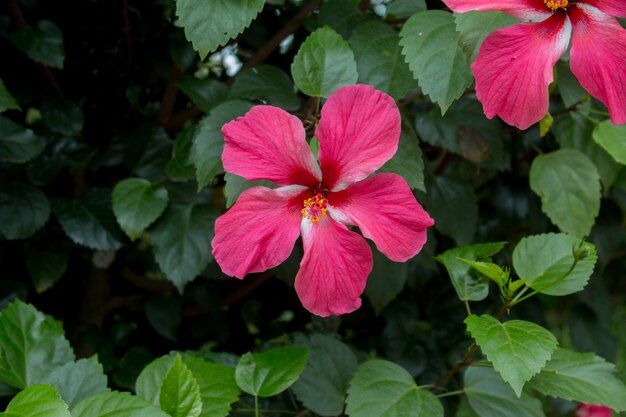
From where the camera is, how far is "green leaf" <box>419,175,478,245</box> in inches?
51.1

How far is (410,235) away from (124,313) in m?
0.88

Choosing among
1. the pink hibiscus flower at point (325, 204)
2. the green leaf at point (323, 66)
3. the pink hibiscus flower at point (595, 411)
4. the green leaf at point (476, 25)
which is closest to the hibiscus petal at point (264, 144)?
the pink hibiscus flower at point (325, 204)

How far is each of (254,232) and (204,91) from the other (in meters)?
0.46

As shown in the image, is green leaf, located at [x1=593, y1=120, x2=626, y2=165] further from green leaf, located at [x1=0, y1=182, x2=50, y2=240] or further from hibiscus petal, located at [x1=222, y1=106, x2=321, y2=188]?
green leaf, located at [x1=0, y1=182, x2=50, y2=240]

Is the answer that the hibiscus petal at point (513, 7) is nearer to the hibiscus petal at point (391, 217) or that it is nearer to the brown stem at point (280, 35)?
the hibiscus petal at point (391, 217)

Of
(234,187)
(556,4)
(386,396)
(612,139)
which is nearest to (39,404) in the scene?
(234,187)

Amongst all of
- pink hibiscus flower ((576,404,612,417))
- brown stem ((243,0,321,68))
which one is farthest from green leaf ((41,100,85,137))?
pink hibiscus flower ((576,404,612,417))

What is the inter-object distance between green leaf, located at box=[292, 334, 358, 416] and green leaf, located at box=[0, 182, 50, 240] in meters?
0.49

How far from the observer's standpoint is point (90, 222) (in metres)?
1.22

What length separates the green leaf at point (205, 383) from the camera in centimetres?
94

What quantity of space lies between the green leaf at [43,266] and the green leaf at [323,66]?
58cm

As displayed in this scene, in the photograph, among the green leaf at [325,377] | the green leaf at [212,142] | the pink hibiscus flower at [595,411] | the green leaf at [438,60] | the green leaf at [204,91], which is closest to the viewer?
the green leaf at [438,60]

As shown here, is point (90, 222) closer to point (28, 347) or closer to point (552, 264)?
point (28, 347)

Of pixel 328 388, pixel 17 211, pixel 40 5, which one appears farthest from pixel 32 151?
pixel 328 388
